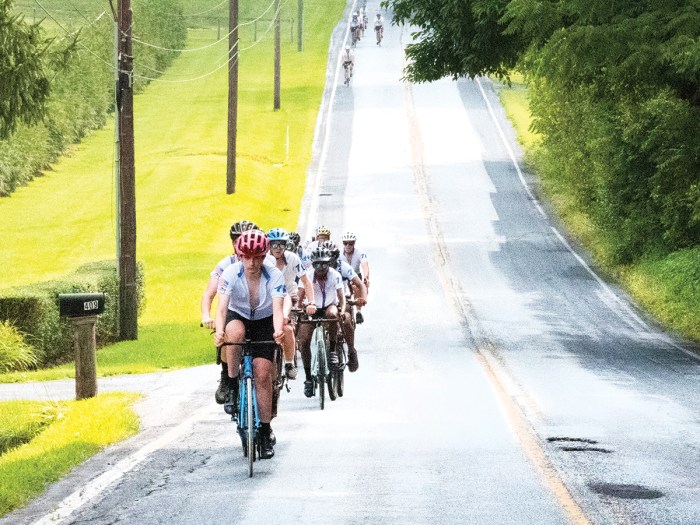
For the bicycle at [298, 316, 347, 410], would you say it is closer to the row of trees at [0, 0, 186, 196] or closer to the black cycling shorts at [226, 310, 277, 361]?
the black cycling shorts at [226, 310, 277, 361]

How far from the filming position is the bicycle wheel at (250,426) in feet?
37.3

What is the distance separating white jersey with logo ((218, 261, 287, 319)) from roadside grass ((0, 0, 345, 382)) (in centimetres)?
1059

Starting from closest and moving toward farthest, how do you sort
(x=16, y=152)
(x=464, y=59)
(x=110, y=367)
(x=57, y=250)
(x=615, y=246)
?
1. (x=110, y=367)
2. (x=464, y=59)
3. (x=615, y=246)
4. (x=57, y=250)
5. (x=16, y=152)

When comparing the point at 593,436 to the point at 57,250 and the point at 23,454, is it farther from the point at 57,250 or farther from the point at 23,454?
the point at 57,250

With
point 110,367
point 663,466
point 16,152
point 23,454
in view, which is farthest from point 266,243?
point 16,152

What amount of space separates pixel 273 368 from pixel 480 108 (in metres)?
53.5

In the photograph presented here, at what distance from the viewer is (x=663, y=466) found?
1218 centimetres

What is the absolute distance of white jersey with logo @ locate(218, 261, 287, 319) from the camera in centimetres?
1209

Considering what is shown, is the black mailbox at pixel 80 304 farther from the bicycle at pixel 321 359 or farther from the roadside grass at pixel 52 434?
the bicycle at pixel 321 359

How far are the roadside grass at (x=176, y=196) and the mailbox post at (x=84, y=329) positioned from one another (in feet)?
18.3

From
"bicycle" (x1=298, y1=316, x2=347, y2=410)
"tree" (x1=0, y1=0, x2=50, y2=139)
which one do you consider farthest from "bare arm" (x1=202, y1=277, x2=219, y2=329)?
"tree" (x1=0, y1=0, x2=50, y2=139)

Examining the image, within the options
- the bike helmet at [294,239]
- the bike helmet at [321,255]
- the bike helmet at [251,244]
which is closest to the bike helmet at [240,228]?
the bike helmet at [251,244]

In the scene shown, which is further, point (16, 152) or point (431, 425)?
point (16, 152)

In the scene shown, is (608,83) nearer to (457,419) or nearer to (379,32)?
(457,419)
